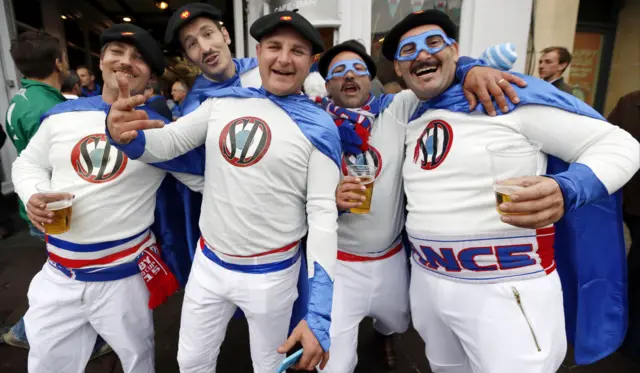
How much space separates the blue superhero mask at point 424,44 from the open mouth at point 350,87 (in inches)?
14.2

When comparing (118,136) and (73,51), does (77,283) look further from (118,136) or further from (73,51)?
(73,51)

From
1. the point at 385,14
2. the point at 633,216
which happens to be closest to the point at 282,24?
the point at 633,216

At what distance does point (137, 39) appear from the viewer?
174cm

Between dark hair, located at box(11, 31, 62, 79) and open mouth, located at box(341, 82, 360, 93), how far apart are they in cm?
210

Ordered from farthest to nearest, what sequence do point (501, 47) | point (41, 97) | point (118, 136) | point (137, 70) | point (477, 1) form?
point (477, 1) → point (41, 97) → point (137, 70) → point (501, 47) → point (118, 136)

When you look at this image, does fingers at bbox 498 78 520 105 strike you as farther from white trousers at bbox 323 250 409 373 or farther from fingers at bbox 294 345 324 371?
fingers at bbox 294 345 324 371

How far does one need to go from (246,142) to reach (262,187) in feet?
0.65

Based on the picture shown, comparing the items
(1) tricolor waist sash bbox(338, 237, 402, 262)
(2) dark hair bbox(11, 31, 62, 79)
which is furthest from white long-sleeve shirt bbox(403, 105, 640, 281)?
(2) dark hair bbox(11, 31, 62, 79)

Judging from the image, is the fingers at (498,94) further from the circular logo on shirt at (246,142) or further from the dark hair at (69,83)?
the dark hair at (69,83)

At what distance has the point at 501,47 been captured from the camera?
1.68 m

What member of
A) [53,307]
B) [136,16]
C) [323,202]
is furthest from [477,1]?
[136,16]

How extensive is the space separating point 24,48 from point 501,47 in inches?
117

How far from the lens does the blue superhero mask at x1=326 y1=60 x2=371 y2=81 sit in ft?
6.42

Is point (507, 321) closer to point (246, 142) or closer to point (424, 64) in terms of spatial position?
point (424, 64)
